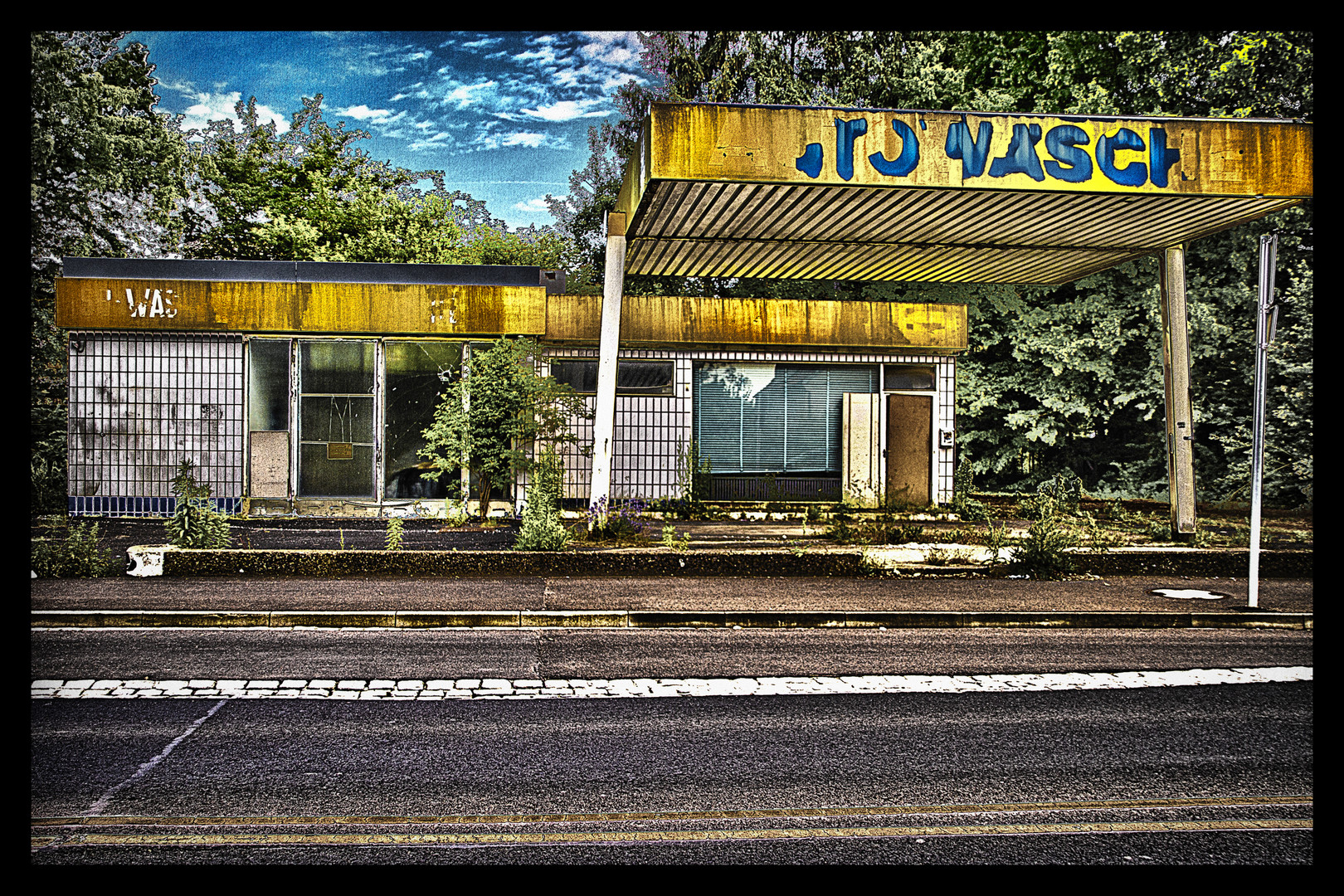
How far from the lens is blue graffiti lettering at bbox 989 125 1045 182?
11.2 metres

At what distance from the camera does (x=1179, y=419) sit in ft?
44.4

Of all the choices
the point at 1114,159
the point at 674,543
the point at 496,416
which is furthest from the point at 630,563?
the point at 1114,159

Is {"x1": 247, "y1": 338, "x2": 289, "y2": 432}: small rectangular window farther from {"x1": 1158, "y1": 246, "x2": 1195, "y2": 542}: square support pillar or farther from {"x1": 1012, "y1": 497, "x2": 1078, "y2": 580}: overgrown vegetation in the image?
{"x1": 1158, "y1": 246, "x2": 1195, "y2": 542}: square support pillar

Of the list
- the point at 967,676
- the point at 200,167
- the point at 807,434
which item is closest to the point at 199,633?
the point at 967,676

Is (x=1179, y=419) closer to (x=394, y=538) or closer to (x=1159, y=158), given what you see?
(x=1159, y=158)

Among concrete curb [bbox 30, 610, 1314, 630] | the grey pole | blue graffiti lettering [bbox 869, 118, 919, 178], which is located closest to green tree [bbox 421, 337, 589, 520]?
concrete curb [bbox 30, 610, 1314, 630]

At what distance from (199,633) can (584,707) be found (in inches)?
167

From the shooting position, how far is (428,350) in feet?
54.0

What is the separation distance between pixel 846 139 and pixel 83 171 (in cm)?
2227

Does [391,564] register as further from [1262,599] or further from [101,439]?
[1262,599]

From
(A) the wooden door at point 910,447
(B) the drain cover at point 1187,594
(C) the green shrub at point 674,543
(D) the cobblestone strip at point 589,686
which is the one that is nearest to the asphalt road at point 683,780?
(D) the cobblestone strip at point 589,686

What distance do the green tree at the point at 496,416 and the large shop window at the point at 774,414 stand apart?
12.2ft

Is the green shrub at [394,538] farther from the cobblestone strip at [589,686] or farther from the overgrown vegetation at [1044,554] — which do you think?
the overgrown vegetation at [1044,554]

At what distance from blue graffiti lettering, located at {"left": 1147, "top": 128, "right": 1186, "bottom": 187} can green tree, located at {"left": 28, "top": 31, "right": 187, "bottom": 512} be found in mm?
20033
